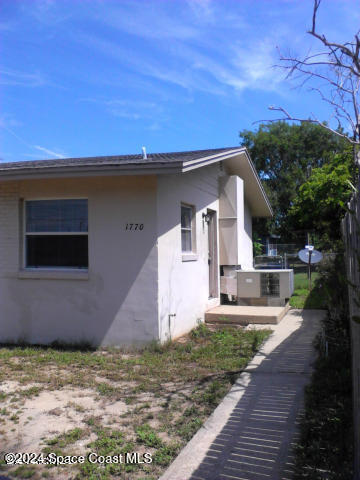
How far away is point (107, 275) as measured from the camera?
276 inches

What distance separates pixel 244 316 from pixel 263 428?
4800mm

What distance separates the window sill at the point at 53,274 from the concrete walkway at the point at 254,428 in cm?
317

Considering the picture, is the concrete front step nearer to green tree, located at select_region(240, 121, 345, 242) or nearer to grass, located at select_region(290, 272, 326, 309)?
grass, located at select_region(290, 272, 326, 309)

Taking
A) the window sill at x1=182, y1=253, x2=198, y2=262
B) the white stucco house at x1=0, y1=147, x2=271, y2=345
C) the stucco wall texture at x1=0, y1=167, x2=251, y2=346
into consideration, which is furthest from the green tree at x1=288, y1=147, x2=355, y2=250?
the stucco wall texture at x1=0, y1=167, x2=251, y2=346

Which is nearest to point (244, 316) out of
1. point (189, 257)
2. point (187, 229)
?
point (189, 257)

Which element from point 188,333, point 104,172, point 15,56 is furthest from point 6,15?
point 188,333

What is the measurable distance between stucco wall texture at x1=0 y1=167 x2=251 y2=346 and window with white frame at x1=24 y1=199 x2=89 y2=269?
15 centimetres

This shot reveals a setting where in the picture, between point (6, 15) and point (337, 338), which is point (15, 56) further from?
point (337, 338)

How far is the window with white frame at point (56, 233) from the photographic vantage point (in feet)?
24.0

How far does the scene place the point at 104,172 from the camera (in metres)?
6.46

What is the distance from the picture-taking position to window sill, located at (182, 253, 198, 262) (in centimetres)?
801

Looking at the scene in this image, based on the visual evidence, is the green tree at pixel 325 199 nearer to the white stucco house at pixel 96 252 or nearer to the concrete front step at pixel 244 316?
the concrete front step at pixel 244 316

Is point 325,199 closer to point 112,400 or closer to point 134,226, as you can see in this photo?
point 134,226

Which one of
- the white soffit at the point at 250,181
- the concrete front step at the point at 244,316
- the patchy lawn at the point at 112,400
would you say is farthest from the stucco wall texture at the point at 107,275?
the white soffit at the point at 250,181
